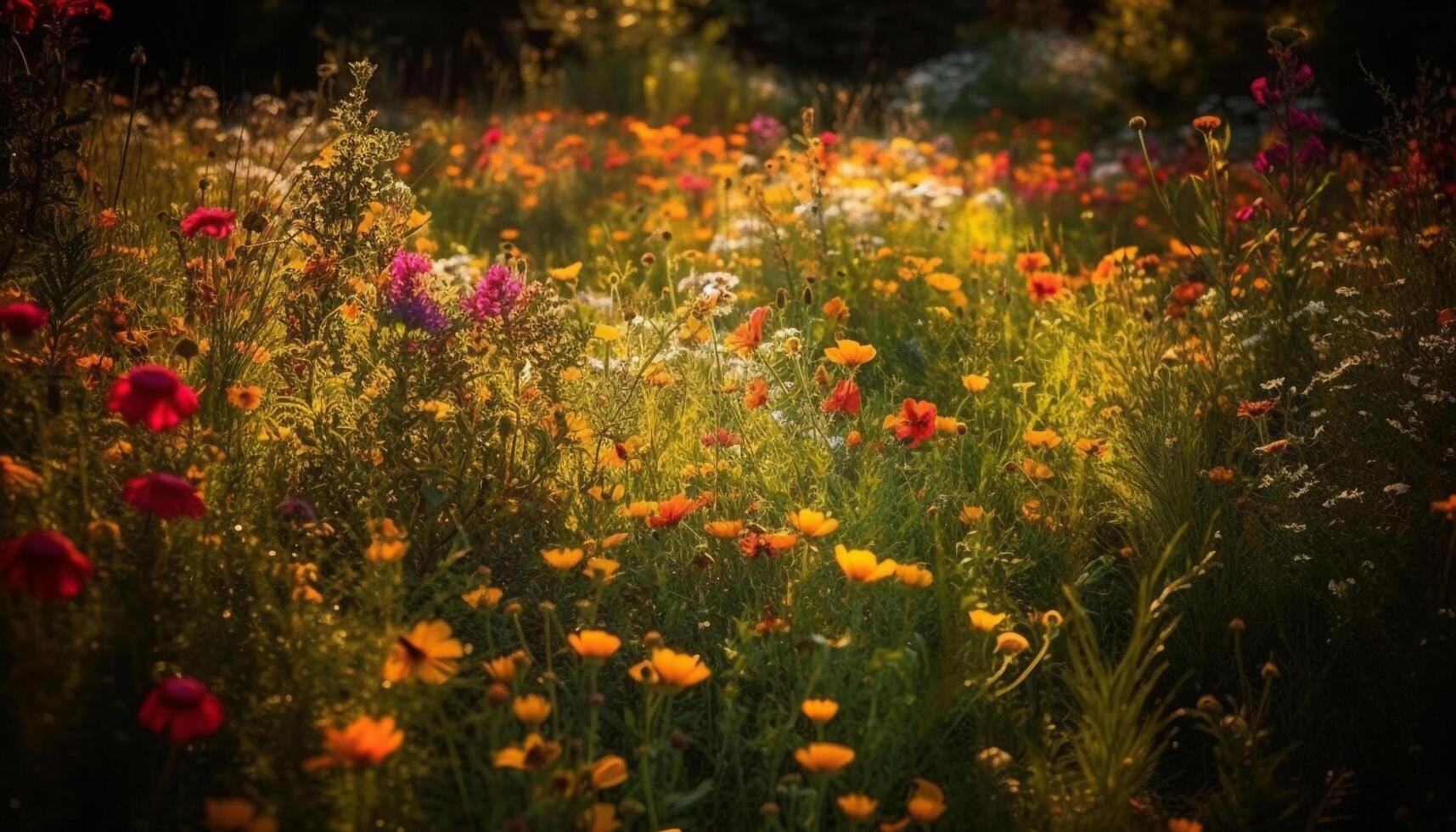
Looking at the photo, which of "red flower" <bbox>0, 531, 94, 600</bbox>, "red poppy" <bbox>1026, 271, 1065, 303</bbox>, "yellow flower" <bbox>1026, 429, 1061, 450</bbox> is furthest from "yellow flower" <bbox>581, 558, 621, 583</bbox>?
"red poppy" <bbox>1026, 271, 1065, 303</bbox>

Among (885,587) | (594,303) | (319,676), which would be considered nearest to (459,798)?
(319,676)

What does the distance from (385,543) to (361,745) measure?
48 cm

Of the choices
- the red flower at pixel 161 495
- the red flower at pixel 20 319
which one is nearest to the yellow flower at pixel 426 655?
the red flower at pixel 161 495

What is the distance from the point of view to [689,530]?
8.22 ft

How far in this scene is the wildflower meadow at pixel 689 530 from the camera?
162cm

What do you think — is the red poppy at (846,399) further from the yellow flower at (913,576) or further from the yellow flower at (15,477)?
the yellow flower at (15,477)

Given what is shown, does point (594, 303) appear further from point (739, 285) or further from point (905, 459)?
point (905, 459)

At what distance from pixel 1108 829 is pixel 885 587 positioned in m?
0.65

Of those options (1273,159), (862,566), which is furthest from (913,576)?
(1273,159)

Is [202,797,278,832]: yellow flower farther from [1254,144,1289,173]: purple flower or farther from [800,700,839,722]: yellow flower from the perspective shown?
[1254,144,1289,173]: purple flower

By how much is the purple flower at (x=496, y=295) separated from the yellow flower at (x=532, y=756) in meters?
1.12

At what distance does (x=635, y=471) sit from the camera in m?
2.69

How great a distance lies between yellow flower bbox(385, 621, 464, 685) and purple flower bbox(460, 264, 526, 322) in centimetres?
95

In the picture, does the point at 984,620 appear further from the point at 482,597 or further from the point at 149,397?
the point at 149,397
